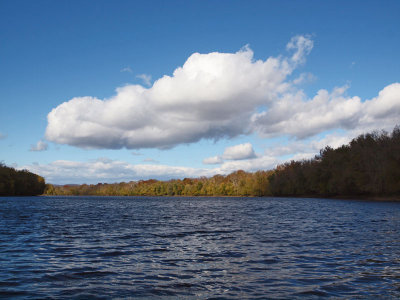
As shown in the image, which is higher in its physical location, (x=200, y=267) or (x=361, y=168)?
(x=361, y=168)

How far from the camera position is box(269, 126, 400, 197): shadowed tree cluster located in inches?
4048

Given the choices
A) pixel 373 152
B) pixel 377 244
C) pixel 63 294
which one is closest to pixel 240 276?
pixel 63 294

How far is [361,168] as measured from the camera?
11538 cm

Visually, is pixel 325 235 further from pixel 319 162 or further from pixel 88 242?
pixel 319 162

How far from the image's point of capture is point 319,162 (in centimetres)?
15688

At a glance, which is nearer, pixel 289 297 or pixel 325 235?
pixel 289 297

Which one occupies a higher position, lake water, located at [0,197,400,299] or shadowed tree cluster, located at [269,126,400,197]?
shadowed tree cluster, located at [269,126,400,197]

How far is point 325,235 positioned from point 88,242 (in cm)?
1902

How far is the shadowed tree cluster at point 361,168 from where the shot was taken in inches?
4048

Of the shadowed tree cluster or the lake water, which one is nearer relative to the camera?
the lake water

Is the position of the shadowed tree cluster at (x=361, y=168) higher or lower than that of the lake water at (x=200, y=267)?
higher

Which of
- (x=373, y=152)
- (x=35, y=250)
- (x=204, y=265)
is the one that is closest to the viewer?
(x=204, y=265)

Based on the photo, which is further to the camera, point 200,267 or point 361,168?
point 361,168

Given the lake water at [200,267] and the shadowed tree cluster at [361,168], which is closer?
the lake water at [200,267]
